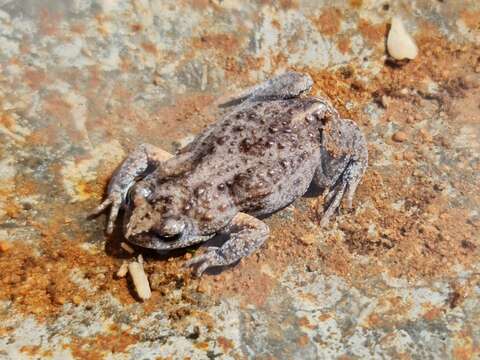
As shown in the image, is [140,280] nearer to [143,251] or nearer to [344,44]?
[143,251]

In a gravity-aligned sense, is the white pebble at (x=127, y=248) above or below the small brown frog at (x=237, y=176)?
below

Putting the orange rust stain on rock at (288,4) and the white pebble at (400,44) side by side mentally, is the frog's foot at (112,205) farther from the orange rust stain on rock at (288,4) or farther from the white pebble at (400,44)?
the white pebble at (400,44)

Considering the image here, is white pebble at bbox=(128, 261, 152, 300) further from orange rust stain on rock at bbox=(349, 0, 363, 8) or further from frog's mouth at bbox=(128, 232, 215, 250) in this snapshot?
orange rust stain on rock at bbox=(349, 0, 363, 8)

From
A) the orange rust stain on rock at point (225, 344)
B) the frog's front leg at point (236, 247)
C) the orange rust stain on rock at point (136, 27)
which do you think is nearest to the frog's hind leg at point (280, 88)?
the orange rust stain on rock at point (136, 27)

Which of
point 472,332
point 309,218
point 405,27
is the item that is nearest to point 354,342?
point 472,332

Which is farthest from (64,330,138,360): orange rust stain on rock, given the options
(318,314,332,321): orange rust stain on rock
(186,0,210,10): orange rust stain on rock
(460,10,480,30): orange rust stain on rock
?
(460,10,480,30): orange rust stain on rock
